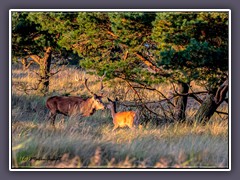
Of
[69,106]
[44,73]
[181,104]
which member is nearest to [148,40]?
[181,104]

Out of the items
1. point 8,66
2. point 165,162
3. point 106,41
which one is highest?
point 106,41

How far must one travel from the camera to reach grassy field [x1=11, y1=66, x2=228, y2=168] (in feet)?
29.6

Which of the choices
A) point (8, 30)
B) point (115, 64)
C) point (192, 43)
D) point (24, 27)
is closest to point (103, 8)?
point (8, 30)

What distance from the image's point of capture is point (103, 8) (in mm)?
8680

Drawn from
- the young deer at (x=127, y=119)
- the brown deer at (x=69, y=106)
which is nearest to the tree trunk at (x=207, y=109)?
the young deer at (x=127, y=119)

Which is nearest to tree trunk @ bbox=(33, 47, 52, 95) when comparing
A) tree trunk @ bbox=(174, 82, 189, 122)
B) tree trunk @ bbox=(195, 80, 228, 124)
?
tree trunk @ bbox=(174, 82, 189, 122)

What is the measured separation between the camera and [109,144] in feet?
32.4

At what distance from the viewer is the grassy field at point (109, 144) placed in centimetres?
902

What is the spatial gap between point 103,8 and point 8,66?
1.58m

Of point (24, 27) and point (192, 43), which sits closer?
point (192, 43)

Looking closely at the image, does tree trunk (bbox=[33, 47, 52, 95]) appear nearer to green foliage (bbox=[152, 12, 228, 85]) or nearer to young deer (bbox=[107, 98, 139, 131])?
young deer (bbox=[107, 98, 139, 131])

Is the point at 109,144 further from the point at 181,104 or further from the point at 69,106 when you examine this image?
the point at 181,104

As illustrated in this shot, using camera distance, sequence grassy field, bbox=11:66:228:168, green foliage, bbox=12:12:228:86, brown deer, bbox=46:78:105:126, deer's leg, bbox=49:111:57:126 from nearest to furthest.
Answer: grassy field, bbox=11:66:228:168, green foliage, bbox=12:12:228:86, deer's leg, bbox=49:111:57:126, brown deer, bbox=46:78:105:126
